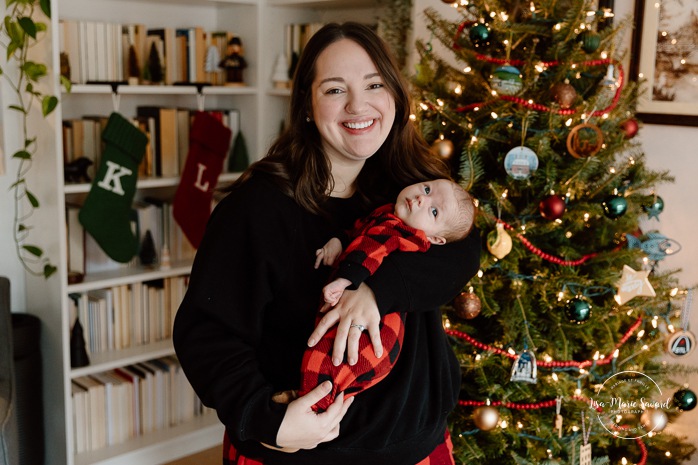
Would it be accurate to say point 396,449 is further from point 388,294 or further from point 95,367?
point 95,367

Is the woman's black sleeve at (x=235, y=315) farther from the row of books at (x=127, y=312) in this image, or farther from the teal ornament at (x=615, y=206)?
the row of books at (x=127, y=312)

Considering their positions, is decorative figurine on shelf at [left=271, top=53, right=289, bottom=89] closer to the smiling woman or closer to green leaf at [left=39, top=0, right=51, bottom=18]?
green leaf at [left=39, top=0, right=51, bottom=18]

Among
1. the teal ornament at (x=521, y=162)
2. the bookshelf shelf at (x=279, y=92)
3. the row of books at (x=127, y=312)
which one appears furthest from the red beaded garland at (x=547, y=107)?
the row of books at (x=127, y=312)

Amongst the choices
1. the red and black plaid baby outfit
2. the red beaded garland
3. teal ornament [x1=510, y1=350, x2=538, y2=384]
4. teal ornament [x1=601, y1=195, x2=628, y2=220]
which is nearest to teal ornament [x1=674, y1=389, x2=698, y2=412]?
teal ornament [x1=510, y1=350, x2=538, y2=384]

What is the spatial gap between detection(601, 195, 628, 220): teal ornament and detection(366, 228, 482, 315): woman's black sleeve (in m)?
0.59

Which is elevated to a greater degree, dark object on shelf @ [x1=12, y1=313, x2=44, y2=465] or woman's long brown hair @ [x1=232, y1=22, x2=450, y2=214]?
woman's long brown hair @ [x1=232, y1=22, x2=450, y2=214]

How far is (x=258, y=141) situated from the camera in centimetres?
341

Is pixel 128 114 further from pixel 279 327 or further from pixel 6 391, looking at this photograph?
pixel 279 327

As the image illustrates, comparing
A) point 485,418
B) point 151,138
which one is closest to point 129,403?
point 151,138

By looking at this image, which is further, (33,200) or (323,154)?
(33,200)

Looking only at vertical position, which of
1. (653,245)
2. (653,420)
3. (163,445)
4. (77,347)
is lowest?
(163,445)

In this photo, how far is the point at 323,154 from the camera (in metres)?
1.55

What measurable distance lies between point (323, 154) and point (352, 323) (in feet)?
1.31

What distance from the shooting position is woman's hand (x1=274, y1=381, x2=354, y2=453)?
1.32 metres
